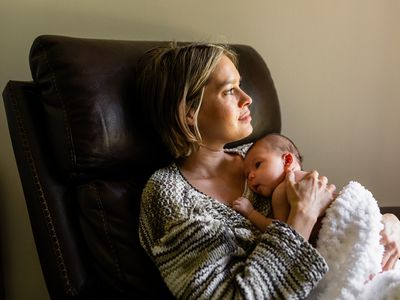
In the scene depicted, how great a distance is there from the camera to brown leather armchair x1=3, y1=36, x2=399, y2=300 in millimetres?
1219

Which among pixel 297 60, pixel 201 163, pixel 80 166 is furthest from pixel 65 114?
pixel 297 60

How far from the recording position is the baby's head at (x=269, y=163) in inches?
50.8

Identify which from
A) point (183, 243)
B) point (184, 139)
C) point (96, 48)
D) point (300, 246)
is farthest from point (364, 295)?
point (96, 48)

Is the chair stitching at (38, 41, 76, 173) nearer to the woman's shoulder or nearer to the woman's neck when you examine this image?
the woman's neck

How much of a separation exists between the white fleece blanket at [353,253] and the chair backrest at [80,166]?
0.43 metres

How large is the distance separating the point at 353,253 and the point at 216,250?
12.3 inches

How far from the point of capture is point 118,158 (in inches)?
50.9

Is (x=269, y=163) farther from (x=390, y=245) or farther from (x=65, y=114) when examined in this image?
(x=65, y=114)

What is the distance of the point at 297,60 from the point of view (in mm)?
1885

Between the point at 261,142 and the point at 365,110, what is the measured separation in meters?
0.81

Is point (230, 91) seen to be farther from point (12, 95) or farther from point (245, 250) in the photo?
point (12, 95)

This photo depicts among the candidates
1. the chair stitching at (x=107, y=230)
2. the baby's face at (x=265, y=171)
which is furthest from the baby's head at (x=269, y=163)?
the chair stitching at (x=107, y=230)

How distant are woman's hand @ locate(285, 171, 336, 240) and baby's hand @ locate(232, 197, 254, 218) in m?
0.11

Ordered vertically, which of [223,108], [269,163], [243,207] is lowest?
[243,207]
